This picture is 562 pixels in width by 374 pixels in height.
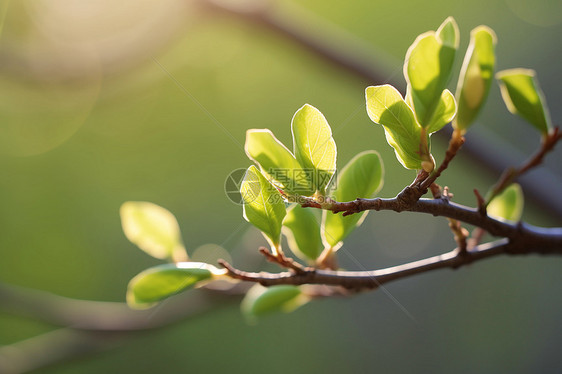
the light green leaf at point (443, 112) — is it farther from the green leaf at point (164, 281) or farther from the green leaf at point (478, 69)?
the green leaf at point (164, 281)

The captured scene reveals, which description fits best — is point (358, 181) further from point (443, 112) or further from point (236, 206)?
point (236, 206)

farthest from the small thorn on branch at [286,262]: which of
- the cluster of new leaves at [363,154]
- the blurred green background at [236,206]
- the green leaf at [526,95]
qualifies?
the blurred green background at [236,206]

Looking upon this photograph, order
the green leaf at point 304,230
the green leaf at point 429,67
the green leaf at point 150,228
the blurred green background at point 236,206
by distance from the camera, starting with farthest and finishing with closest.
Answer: the blurred green background at point 236,206 → the green leaf at point 150,228 → the green leaf at point 304,230 → the green leaf at point 429,67

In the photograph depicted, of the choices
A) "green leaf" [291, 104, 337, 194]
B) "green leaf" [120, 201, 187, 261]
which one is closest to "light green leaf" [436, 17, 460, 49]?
"green leaf" [291, 104, 337, 194]

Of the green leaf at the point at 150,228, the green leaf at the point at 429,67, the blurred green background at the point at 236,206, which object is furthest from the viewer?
the blurred green background at the point at 236,206

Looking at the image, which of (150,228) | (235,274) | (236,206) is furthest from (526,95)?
(236,206)

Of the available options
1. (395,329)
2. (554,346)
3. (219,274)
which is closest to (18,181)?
(395,329)

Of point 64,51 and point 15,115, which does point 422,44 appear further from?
point 15,115
